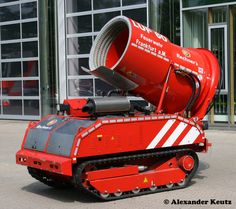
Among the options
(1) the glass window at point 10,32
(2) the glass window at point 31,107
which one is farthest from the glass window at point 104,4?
(2) the glass window at point 31,107

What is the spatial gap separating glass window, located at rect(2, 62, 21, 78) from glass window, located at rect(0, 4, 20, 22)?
1724 millimetres

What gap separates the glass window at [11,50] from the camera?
19.1 meters

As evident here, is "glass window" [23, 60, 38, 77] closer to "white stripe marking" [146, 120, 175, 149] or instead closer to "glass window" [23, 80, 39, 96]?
"glass window" [23, 80, 39, 96]

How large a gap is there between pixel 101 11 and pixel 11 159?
808 centimetres

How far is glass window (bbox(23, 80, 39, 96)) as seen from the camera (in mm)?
18438

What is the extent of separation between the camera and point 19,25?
62.3 feet

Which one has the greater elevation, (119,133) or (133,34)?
(133,34)

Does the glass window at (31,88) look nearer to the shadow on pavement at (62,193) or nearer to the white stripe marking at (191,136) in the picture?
the shadow on pavement at (62,193)

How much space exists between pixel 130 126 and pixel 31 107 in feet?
40.4

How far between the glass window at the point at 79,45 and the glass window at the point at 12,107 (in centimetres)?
306

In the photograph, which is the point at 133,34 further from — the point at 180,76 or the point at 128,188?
the point at 128,188

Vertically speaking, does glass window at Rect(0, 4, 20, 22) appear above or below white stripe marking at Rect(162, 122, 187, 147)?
above

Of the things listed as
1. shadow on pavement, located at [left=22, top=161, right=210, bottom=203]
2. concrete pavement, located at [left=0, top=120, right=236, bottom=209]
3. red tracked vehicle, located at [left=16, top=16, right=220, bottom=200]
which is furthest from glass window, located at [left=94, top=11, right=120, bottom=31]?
shadow on pavement, located at [left=22, top=161, right=210, bottom=203]

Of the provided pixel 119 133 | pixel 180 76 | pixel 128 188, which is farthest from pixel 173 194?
pixel 180 76
